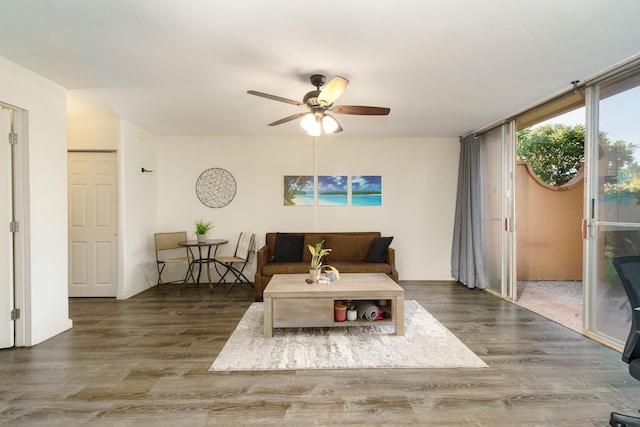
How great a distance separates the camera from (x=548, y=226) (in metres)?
5.16

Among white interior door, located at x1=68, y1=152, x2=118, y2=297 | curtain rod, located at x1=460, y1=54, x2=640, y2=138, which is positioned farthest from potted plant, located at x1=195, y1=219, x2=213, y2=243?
curtain rod, located at x1=460, y1=54, x2=640, y2=138

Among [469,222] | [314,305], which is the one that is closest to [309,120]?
[314,305]

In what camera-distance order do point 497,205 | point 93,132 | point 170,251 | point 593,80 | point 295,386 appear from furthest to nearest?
point 170,251
point 497,205
point 93,132
point 593,80
point 295,386

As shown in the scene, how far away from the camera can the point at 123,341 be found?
111 inches

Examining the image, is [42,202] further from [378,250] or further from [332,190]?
[378,250]

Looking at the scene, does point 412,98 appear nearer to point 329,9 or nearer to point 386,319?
point 329,9

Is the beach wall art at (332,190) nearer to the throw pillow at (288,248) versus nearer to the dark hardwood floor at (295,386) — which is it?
the throw pillow at (288,248)

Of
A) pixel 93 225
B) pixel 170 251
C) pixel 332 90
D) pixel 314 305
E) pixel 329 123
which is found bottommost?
pixel 314 305

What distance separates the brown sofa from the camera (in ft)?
13.8

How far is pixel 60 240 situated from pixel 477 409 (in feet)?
12.9

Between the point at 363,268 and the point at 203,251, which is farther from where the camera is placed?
the point at 203,251

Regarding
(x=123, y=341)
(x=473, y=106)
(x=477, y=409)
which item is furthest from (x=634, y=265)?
(x=123, y=341)

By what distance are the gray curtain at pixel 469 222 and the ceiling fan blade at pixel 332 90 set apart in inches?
123

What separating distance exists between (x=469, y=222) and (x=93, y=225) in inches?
219
